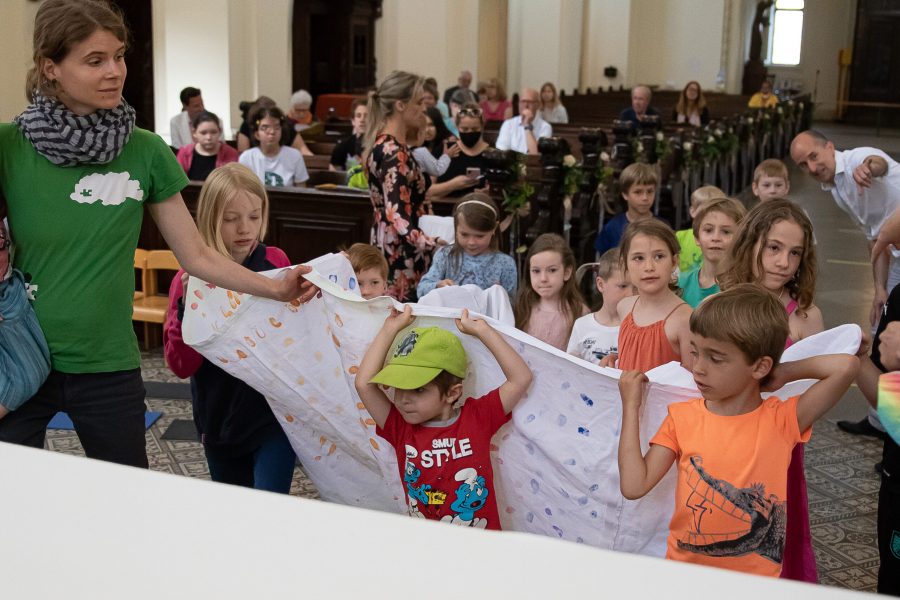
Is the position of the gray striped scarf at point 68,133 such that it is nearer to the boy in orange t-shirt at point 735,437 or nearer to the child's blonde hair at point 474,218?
the boy in orange t-shirt at point 735,437

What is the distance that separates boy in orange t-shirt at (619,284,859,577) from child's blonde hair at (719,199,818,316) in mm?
960

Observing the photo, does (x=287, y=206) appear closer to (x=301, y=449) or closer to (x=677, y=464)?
(x=301, y=449)

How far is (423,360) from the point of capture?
294cm

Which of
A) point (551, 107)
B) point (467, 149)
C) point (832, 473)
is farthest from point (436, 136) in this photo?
point (551, 107)

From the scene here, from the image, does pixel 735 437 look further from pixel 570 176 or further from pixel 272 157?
pixel 272 157

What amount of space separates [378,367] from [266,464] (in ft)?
2.27

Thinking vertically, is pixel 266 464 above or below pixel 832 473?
above

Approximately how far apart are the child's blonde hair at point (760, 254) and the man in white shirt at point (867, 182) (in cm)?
176

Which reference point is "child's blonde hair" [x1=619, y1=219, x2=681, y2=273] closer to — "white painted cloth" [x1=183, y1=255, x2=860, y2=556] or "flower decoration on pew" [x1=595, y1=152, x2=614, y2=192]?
"white painted cloth" [x1=183, y1=255, x2=860, y2=556]

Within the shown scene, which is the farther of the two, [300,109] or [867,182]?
[300,109]

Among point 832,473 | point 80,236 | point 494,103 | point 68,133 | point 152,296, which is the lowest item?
point 832,473

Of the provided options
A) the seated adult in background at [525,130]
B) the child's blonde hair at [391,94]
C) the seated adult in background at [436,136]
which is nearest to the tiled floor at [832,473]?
the child's blonde hair at [391,94]

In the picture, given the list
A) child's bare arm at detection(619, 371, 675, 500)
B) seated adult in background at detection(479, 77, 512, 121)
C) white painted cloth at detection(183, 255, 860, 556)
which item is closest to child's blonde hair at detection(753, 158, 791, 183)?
white painted cloth at detection(183, 255, 860, 556)

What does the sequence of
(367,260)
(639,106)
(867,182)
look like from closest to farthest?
(367,260), (867,182), (639,106)
